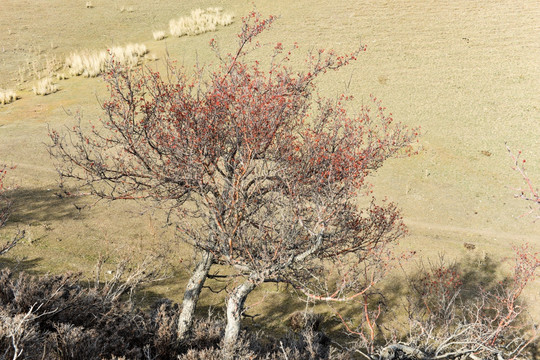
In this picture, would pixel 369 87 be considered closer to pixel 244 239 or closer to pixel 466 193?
pixel 466 193

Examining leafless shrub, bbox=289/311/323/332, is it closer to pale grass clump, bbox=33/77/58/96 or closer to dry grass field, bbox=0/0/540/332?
dry grass field, bbox=0/0/540/332

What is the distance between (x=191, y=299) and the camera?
9375 millimetres

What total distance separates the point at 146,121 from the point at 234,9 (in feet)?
137

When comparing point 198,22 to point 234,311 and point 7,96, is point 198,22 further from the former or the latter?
point 234,311

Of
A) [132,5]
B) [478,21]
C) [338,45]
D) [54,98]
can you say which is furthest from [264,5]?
[54,98]

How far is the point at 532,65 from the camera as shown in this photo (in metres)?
33.5

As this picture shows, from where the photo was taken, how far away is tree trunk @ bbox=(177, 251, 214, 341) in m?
9.28

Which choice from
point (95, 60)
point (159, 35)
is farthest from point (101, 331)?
point (159, 35)

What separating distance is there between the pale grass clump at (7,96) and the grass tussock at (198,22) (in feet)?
53.8

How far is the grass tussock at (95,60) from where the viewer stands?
34.0 metres

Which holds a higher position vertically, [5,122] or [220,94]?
[220,94]

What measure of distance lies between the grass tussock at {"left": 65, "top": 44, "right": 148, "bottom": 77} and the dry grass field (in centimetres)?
116

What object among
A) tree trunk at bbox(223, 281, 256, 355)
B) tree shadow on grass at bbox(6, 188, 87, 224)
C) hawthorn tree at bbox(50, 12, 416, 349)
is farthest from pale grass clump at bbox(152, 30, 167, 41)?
tree trunk at bbox(223, 281, 256, 355)

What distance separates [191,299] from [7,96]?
27.6 metres
